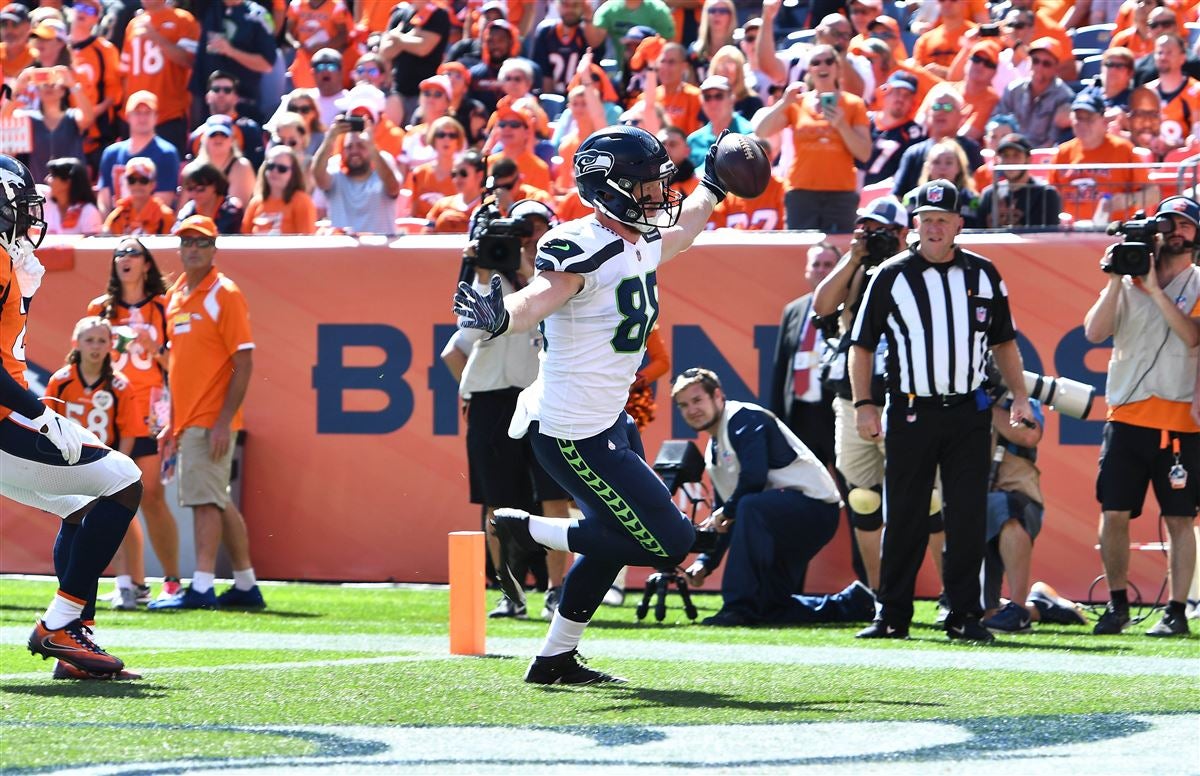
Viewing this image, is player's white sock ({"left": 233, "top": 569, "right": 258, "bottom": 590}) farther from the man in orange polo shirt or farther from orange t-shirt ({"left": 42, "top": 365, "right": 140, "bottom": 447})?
orange t-shirt ({"left": 42, "top": 365, "right": 140, "bottom": 447})

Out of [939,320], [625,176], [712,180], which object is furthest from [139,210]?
[625,176]

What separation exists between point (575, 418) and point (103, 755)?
79.3 inches

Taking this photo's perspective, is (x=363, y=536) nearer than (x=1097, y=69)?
Yes

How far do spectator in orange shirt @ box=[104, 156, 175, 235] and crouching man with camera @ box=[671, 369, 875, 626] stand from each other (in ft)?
14.8

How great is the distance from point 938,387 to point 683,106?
Answer: 5564 mm

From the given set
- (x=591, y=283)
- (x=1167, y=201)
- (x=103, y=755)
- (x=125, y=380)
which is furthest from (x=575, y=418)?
(x=125, y=380)

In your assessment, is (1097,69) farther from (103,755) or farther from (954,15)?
(103,755)

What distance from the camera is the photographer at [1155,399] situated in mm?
8844

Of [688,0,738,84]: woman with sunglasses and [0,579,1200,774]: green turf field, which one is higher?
[688,0,738,84]: woman with sunglasses

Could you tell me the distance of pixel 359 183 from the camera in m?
12.5

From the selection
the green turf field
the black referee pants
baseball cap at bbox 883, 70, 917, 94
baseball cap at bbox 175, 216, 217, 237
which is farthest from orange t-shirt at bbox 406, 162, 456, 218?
the black referee pants

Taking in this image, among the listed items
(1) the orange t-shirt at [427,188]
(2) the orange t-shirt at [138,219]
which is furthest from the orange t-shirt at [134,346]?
(1) the orange t-shirt at [427,188]

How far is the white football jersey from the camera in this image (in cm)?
621

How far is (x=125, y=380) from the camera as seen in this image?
1016 centimetres
